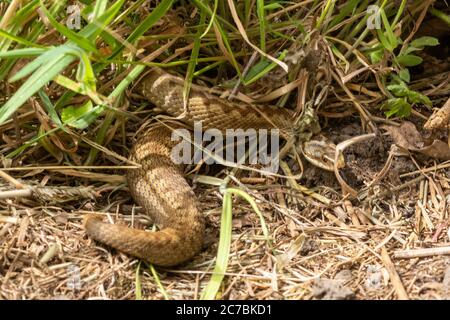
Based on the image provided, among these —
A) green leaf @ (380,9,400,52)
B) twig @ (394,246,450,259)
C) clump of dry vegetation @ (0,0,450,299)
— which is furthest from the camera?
green leaf @ (380,9,400,52)

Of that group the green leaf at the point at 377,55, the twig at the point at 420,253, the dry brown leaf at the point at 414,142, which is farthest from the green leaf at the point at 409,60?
the twig at the point at 420,253

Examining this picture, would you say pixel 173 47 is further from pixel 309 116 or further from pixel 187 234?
pixel 187 234

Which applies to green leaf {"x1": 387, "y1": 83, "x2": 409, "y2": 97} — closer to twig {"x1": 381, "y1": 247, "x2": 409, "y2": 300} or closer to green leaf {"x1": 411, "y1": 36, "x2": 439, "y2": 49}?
green leaf {"x1": 411, "y1": 36, "x2": 439, "y2": 49}

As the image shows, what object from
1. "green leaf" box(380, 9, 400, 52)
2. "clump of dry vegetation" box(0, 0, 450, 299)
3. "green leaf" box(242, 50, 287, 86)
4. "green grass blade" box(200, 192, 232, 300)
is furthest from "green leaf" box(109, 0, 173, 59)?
"green leaf" box(380, 9, 400, 52)

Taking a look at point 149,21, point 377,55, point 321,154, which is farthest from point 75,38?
point 377,55

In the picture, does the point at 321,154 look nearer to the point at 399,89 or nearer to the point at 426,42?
the point at 399,89

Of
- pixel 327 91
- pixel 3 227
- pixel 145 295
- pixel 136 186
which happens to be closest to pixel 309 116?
pixel 327 91

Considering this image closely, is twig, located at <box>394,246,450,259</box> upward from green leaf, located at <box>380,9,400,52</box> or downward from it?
downward

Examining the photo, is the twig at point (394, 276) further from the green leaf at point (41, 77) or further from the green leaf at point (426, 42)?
the green leaf at point (41, 77)
